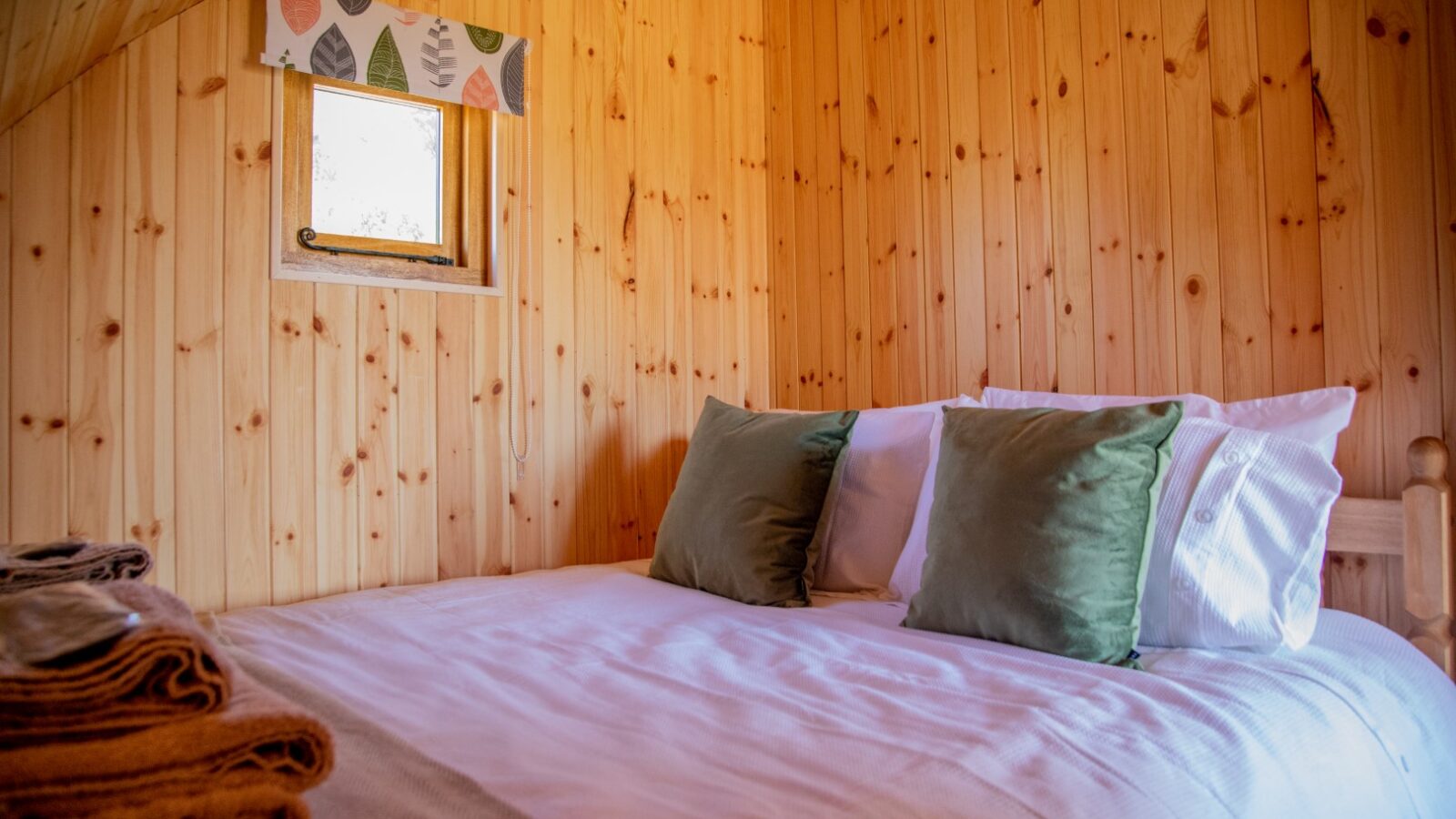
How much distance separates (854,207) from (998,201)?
503 mm

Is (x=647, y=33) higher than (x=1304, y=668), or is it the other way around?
(x=647, y=33)

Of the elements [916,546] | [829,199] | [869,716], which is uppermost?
[829,199]

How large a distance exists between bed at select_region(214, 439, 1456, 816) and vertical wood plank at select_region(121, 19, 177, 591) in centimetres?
35

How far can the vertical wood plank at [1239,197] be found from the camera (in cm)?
180

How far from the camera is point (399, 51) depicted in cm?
219

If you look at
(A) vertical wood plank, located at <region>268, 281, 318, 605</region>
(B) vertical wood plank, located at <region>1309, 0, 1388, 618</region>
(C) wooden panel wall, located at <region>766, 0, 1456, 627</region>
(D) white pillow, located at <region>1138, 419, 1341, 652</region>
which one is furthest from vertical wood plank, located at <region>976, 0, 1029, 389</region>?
(A) vertical wood plank, located at <region>268, 281, 318, 605</region>

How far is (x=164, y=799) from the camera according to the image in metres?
0.60

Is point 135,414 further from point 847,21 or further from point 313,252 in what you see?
point 847,21

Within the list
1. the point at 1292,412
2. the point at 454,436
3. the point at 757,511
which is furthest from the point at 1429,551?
the point at 454,436

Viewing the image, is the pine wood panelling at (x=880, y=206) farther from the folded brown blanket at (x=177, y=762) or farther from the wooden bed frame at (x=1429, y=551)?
the folded brown blanket at (x=177, y=762)

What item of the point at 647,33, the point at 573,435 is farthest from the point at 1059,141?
the point at 573,435

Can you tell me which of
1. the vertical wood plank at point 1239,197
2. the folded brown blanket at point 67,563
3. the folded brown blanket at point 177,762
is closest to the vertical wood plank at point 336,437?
the folded brown blanket at point 67,563

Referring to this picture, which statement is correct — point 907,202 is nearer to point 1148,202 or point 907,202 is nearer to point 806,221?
point 806,221

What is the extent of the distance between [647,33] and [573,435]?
1.20 m
